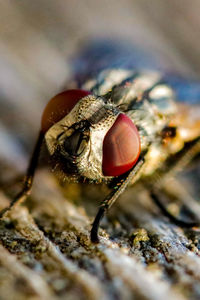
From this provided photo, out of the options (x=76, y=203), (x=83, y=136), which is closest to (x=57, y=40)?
(x=76, y=203)

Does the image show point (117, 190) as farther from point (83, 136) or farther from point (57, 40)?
point (57, 40)

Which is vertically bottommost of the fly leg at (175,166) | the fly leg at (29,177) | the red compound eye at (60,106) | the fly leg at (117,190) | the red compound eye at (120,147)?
the fly leg at (175,166)

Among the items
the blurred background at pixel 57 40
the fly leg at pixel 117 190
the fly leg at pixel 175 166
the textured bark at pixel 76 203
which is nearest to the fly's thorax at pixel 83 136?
the fly leg at pixel 117 190

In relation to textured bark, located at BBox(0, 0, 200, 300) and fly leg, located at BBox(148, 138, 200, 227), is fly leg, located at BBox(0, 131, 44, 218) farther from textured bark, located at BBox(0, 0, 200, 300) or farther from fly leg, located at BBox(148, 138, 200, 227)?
fly leg, located at BBox(148, 138, 200, 227)

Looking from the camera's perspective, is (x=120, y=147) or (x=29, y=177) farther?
(x=29, y=177)

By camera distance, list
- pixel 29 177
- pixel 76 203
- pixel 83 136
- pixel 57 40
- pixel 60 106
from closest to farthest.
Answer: pixel 83 136
pixel 60 106
pixel 29 177
pixel 76 203
pixel 57 40

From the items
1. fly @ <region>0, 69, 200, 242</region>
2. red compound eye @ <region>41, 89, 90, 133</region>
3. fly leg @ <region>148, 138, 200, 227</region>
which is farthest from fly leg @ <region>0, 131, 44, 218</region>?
fly leg @ <region>148, 138, 200, 227</region>

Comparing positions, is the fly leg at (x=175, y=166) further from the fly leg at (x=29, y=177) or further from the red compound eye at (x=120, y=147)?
the fly leg at (x=29, y=177)

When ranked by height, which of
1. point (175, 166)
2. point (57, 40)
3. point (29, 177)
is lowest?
point (175, 166)
